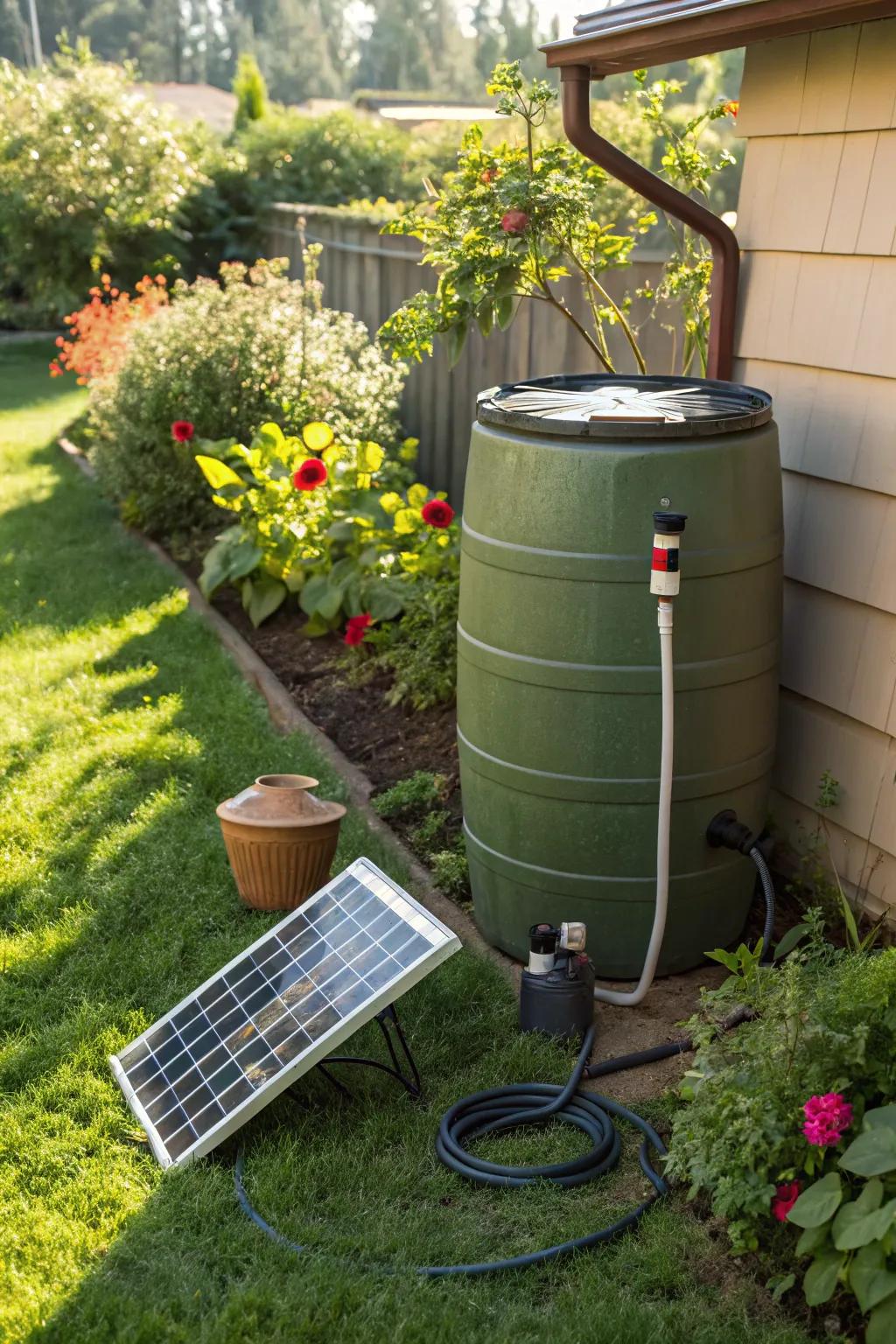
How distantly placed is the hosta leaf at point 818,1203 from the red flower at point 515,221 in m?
2.61

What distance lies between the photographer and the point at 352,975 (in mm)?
2434

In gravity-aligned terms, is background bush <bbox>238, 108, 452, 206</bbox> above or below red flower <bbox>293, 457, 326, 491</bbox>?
above

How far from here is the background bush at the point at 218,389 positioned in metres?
6.31

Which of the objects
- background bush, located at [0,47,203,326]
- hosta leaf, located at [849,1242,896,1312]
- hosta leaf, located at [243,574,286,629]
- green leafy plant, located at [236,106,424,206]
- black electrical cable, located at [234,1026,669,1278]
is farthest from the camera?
green leafy plant, located at [236,106,424,206]

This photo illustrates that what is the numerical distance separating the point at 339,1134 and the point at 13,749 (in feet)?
7.38

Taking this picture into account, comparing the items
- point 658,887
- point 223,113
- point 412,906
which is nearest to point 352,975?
point 412,906

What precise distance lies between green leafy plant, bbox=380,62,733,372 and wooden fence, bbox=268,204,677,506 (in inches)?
14.6

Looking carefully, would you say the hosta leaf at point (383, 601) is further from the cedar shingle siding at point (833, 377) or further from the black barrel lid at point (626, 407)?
the cedar shingle siding at point (833, 377)

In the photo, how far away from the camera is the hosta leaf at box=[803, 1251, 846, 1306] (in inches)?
72.2

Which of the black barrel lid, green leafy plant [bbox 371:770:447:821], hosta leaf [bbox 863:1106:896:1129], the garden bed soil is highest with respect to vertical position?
the black barrel lid

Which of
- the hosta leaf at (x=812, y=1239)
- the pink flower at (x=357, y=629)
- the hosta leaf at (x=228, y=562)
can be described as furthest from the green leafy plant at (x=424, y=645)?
the hosta leaf at (x=812, y=1239)

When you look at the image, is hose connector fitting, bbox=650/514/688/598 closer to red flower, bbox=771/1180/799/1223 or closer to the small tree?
red flower, bbox=771/1180/799/1223

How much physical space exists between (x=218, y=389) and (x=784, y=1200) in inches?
204

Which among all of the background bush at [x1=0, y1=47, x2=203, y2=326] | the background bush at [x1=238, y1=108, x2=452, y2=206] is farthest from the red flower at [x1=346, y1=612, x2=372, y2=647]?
the background bush at [x1=238, y1=108, x2=452, y2=206]
